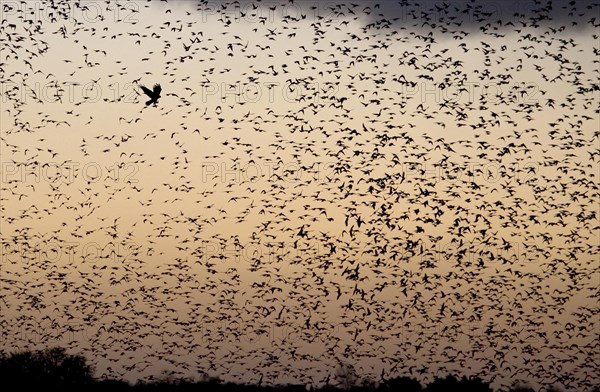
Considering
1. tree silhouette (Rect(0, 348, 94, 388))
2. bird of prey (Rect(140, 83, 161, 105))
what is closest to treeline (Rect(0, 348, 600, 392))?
tree silhouette (Rect(0, 348, 94, 388))

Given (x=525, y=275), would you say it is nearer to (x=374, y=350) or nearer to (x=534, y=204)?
(x=534, y=204)

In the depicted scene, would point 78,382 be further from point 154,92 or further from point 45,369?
point 154,92

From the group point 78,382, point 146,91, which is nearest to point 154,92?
point 146,91

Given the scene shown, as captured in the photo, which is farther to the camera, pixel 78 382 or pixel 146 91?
pixel 78 382

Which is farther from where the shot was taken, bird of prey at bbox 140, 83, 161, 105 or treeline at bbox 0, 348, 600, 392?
treeline at bbox 0, 348, 600, 392

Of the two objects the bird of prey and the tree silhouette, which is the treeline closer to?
the tree silhouette

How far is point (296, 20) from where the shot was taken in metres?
27.4

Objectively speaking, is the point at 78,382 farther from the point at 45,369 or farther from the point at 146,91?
the point at 146,91

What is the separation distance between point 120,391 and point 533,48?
44.2 metres

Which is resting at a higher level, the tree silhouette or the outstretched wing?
the outstretched wing

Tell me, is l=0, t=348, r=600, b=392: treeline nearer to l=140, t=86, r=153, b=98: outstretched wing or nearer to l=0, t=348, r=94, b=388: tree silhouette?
l=0, t=348, r=94, b=388: tree silhouette

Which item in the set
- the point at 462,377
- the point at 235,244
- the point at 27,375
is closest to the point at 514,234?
the point at 235,244

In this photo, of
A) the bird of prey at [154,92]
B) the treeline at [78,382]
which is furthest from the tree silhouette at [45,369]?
the bird of prey at [154,92]

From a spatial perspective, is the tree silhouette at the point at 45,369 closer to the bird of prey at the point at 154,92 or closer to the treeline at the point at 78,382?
the treeline at the point at 78,382
